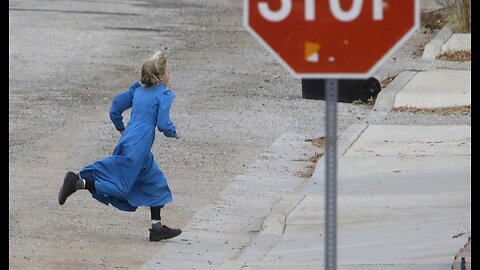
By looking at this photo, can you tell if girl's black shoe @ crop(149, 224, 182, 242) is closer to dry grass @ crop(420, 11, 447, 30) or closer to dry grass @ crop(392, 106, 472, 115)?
dry grass @ crop(392, 106, 472, 115)

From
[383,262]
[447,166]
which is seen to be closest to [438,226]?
[383,262]

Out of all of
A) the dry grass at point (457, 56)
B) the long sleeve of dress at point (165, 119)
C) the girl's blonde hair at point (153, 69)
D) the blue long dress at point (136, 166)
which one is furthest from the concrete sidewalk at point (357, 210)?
the dry grass at point (457, 56)

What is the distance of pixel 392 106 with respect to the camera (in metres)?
14.6

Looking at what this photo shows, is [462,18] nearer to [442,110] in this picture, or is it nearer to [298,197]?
[442,110]

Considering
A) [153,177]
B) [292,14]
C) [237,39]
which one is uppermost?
[292,14]

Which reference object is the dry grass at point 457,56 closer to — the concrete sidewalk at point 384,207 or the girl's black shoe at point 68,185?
the concrete sidewalk at point 384,207

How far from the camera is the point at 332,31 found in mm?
4922

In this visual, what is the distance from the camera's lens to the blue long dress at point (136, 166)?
31.7ft

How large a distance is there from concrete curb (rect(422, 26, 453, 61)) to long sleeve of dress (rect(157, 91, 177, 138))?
8686 millimetres

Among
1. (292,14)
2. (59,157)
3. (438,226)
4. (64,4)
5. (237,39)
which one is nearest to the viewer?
(292,14)

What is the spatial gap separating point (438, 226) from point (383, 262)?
3.45 ft

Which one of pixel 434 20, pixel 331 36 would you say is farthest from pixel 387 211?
pixel 434 20

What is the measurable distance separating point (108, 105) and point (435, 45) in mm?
5385

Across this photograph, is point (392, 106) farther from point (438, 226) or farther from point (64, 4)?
point (64, 4)
